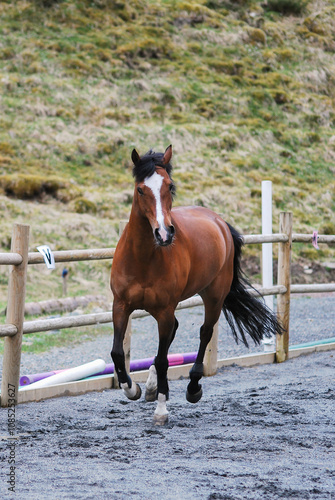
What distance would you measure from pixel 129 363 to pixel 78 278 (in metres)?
8.46

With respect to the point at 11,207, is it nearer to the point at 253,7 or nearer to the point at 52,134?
the point at 52,134

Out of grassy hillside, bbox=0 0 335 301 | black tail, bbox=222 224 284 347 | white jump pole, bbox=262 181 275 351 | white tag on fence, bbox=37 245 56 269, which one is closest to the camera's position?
white tag on fence, bbox=37 245 56 269

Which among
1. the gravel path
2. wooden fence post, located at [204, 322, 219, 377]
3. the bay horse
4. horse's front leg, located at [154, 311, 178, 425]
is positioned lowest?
the gravel path

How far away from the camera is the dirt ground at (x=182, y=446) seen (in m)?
2.77

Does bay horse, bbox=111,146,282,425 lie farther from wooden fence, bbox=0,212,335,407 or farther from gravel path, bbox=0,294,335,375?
gravel path, bbox=0,294,335,375

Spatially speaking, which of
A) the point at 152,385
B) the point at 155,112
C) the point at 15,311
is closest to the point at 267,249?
the point at 152,385

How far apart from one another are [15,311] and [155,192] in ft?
5.41

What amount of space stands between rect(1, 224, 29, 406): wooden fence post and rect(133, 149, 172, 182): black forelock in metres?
1.23

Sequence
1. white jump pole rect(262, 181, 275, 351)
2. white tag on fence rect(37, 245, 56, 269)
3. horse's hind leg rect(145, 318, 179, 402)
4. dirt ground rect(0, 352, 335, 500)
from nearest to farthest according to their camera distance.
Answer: dirt ground rect(0, 352, 335, 500) < horse's hind leg rect(145, 318, 179, 402) < white tag on fence rect(37, 245, 56, 269) < white jump pole rect(262, 181, 275, 351)

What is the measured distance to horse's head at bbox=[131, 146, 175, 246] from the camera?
3.44 m

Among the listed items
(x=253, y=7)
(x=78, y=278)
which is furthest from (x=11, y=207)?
(x=253, y=7)

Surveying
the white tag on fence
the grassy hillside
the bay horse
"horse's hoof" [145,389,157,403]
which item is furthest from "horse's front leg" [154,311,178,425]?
the grassy hillside

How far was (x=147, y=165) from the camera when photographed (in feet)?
12.1

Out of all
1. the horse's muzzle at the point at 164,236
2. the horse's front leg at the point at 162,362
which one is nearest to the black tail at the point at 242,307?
the horse's front leg at the point at 162,362
